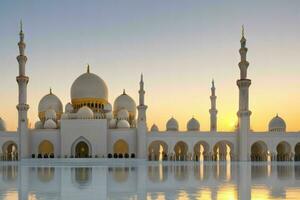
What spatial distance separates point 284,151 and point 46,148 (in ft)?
65.9

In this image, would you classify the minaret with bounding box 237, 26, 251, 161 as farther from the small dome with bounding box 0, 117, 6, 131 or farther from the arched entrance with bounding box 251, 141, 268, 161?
the small dome with bounding box 0, 117, 6, 131

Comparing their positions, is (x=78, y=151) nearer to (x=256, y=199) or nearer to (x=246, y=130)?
(x=246, y=130)

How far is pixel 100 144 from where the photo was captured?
32938mm

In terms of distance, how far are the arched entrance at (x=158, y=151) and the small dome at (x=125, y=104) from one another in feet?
11.0

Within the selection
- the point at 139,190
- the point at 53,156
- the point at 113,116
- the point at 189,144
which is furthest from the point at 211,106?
the point at 139,190

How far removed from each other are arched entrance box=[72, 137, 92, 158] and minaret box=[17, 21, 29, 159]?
3654 mm

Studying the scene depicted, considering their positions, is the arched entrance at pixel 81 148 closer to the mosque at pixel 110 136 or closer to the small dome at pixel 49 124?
the mosque at pixel 110 136

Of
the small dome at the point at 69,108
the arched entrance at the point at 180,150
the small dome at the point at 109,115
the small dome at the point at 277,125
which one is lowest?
the arched entrance at the point at 180,150

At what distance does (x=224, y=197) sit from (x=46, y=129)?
27617 millimetres

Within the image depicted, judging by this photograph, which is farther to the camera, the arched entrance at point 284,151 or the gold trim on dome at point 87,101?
the gold trim on dome at point 87,101

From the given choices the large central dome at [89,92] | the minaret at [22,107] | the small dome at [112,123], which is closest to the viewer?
the minaret at [22,107]

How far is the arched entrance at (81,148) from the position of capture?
109 ft

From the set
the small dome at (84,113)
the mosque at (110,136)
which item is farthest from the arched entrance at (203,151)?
the small dome at (84,113)

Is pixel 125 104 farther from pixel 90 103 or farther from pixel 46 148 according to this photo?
pixel 46 148
